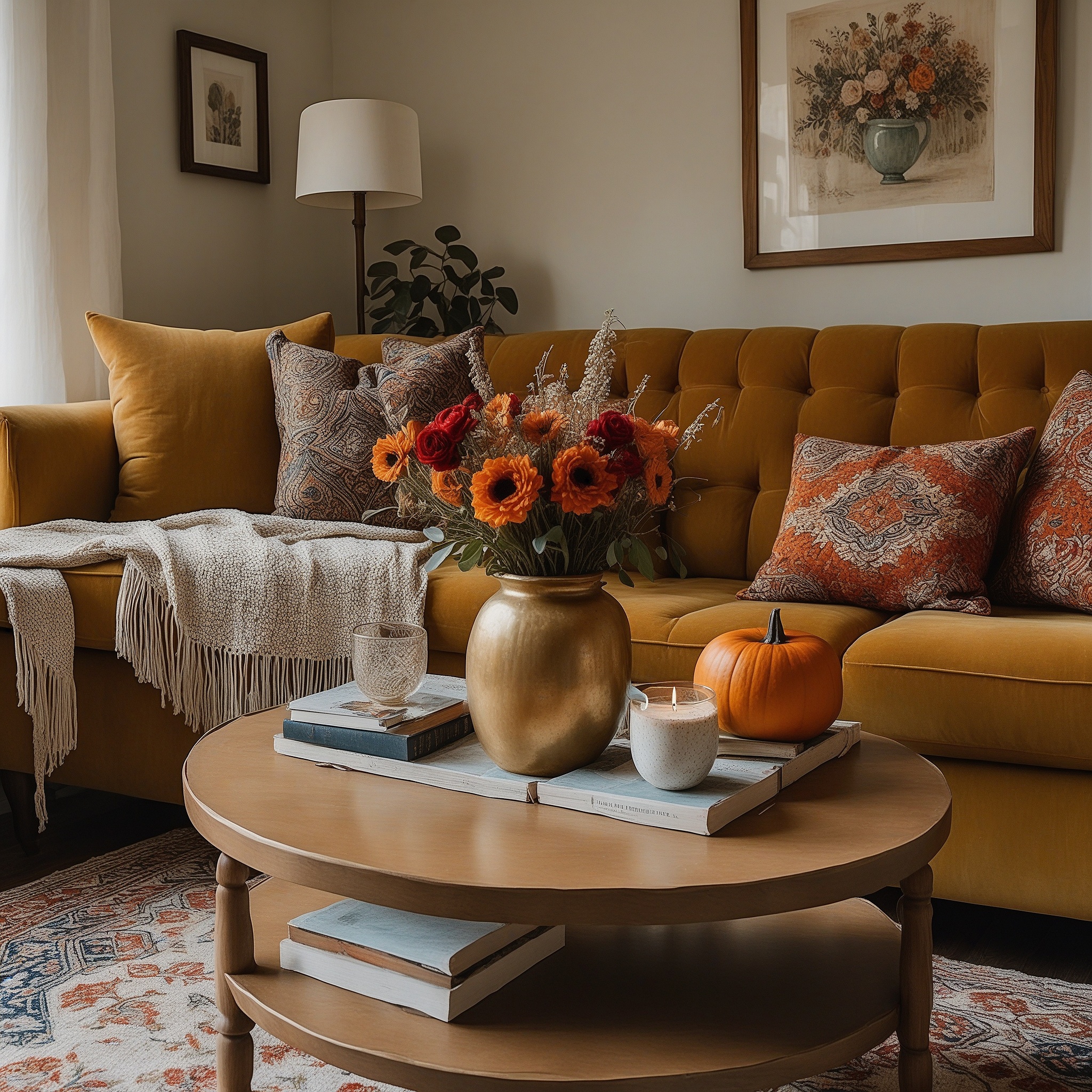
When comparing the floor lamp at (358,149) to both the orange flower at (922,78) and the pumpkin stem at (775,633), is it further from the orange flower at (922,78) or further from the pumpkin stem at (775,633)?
the pumpkin stem at (775,633)

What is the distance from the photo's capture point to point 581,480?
1.19 m

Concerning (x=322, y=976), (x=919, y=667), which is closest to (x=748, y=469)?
(x=919, y=667)

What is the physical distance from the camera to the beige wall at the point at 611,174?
3.10m

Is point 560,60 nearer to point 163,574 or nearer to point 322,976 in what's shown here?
point 163,574

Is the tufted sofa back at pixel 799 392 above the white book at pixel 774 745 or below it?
above

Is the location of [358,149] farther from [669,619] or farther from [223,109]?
[669,619]

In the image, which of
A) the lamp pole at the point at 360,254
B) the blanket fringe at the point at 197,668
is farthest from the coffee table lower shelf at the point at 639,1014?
the lamp pole at the point at 360,254

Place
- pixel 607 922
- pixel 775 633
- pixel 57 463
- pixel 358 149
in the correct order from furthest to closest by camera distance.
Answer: pixel 358 149
pixel 57 463
pixel 775 633
pixel 607 922

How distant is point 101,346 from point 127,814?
1063 mm

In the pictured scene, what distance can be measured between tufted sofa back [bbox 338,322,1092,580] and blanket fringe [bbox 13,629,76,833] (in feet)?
4.07

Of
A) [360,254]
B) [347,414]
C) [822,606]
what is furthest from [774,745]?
[360,254]

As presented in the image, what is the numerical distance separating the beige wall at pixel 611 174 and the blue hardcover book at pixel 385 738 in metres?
2.15

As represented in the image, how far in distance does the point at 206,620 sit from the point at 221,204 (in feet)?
6.13

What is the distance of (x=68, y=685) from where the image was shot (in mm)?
2199
